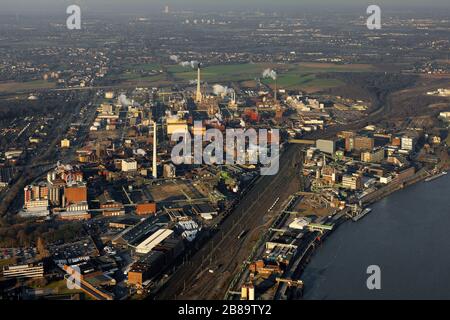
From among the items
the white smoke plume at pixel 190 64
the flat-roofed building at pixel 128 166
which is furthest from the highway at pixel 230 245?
the white smoke plume at pixel 190 64

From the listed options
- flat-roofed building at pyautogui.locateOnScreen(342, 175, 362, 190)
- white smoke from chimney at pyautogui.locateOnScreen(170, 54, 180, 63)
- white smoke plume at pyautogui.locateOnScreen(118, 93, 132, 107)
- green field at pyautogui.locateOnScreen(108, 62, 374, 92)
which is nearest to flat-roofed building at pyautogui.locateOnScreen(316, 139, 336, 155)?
flat-roofed building at pyautogui.locateOnScreen(342, 175, 362, 190)

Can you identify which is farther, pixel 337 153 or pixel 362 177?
pixel 337 153

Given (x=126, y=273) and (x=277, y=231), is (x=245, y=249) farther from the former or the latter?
(x=126, y=273)

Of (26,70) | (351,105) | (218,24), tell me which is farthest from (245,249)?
(218,24)

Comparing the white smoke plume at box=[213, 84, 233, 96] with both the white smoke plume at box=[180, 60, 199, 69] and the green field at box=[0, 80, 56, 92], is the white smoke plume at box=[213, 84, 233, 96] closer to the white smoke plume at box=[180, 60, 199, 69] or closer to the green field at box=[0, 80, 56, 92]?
the green field at box=[0, 80, 56, 92]

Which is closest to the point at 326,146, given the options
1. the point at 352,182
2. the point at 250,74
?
the point at 352,182

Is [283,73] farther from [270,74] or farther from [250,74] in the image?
[250,74]

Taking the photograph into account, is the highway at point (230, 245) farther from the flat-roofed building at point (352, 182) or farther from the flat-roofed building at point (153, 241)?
the flat-roofed building at point (352, 182)
